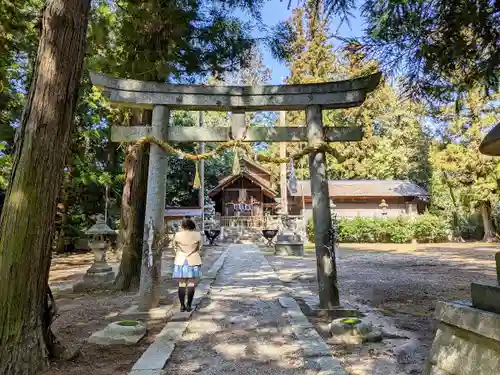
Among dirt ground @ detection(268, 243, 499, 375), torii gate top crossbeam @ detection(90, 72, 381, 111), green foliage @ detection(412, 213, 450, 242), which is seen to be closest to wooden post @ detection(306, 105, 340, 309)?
torii gate top crossbeam @ detection(90, 72, 381, 111)

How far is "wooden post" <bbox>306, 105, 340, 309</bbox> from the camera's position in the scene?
17.0 ft

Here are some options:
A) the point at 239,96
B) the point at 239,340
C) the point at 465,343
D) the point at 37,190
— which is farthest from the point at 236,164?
the point at 465,343

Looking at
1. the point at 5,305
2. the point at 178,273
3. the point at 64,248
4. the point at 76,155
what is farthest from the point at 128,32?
the point at 64,248

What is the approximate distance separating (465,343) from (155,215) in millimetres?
4313

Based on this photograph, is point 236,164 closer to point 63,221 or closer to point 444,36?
point 444,36

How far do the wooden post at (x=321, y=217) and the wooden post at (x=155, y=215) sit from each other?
238 cm

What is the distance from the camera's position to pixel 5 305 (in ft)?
9.83

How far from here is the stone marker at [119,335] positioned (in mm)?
3988

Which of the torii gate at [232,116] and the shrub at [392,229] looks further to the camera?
the shrub at [392,229]

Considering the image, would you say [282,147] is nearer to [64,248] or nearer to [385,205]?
[385,205]

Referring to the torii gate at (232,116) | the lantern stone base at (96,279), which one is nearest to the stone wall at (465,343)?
the torii gate at (232,116)

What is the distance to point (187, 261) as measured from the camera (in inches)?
202

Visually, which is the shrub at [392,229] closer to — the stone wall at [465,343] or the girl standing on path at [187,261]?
the girl standing on path at [187,261]

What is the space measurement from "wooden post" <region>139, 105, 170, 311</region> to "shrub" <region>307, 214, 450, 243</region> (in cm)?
1733
